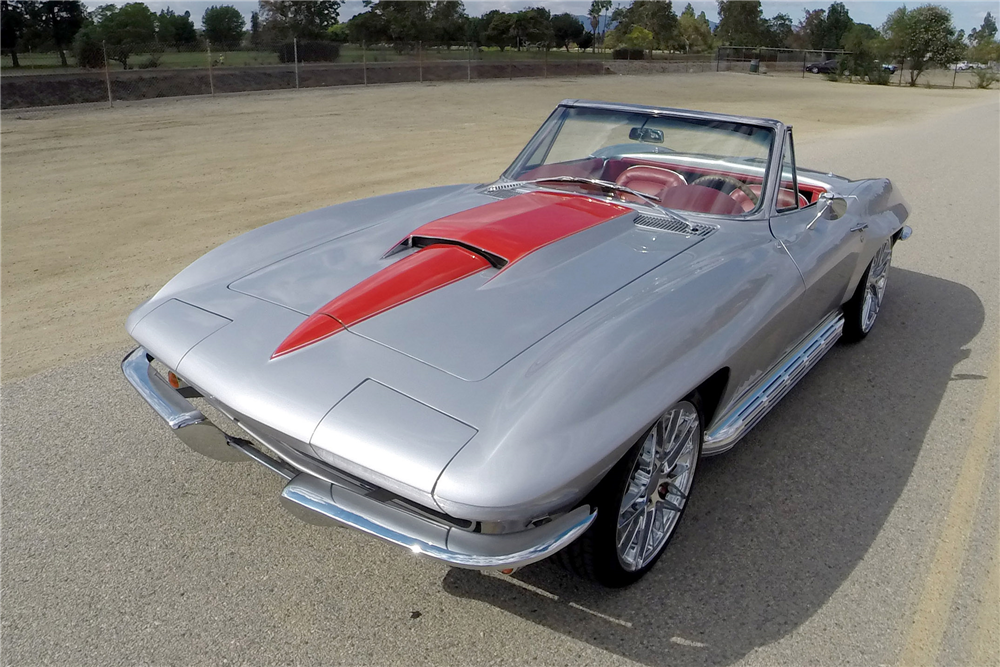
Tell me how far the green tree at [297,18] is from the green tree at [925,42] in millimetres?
31554

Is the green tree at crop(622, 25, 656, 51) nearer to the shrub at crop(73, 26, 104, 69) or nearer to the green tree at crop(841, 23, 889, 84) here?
the green tree at crop(841, 23, 889, 84)

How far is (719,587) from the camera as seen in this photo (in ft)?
8.76

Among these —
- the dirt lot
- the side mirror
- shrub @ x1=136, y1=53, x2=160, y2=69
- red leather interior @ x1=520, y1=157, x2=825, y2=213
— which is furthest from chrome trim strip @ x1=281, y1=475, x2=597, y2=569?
shrub @ x1=136, y1=53, x2=160, y2=69

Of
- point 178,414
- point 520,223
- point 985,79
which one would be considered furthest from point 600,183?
point 985,79

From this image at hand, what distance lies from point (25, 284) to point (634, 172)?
425 centimetres

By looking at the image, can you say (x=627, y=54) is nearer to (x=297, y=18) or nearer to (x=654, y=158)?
(x=297, y=18)

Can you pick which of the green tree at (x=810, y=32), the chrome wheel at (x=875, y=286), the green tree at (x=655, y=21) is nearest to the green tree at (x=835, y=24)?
the green tree at (x=810, y=32)

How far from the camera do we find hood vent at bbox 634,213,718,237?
11.2ft

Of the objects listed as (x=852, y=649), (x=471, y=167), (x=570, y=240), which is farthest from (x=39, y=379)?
(x=471, y=167)

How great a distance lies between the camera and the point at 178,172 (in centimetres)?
977

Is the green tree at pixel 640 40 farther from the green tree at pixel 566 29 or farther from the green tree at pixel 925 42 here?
the green tree at pixel 925 42

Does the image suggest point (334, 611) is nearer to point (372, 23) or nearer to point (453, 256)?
point (453, 256)

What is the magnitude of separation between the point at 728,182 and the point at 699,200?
0.20 meters

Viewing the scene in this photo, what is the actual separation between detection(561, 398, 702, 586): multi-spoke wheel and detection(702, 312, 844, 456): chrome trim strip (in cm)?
16
